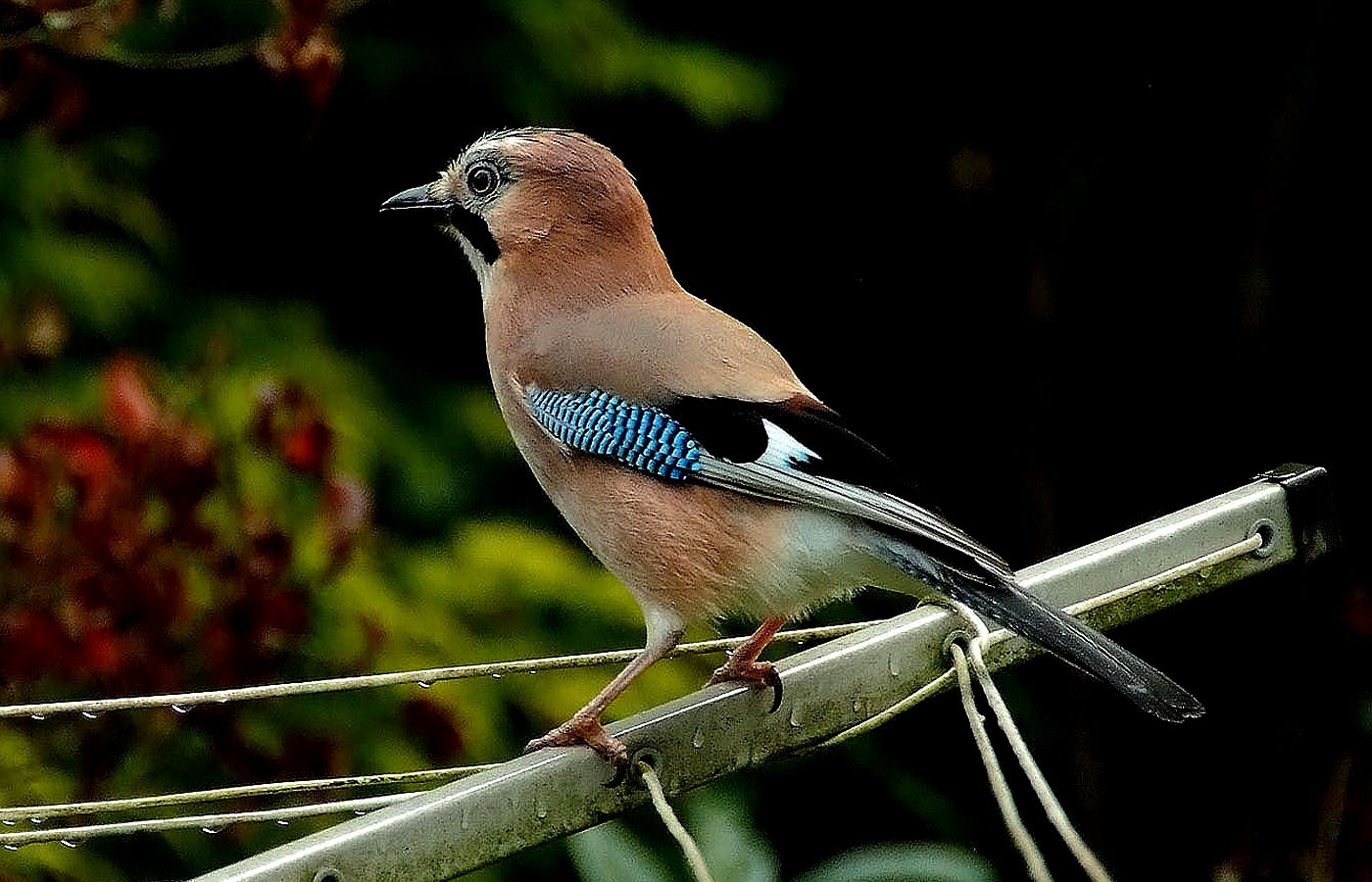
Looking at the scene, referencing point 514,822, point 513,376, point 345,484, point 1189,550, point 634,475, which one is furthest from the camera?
point 345,484

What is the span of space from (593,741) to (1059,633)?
47 cm

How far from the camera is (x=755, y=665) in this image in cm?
213

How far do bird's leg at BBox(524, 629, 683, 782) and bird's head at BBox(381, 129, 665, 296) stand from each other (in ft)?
1.83

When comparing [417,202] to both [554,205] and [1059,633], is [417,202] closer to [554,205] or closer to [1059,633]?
[554,205]

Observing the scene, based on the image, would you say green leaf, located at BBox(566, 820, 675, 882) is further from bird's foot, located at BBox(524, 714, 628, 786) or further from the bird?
bird's foot, located at BBox(524, 714, 628, 786)

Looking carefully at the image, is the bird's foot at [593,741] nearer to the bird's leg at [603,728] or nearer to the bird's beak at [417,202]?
the bird's leg at [603,728]

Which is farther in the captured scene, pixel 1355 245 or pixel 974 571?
pixel 1355 245

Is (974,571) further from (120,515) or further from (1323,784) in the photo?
(1323,784)

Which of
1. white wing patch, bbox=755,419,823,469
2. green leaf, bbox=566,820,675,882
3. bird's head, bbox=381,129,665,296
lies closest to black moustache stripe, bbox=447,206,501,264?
bird's head, bbox=381,129,665,296

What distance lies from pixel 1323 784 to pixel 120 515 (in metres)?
2.92

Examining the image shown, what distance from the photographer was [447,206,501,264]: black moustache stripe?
2.60 m

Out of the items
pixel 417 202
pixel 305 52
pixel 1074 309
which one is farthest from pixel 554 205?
pixel 1074 309

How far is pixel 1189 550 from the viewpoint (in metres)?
1.94

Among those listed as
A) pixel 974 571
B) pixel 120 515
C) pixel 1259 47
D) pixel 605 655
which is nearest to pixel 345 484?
pixel 120 515
